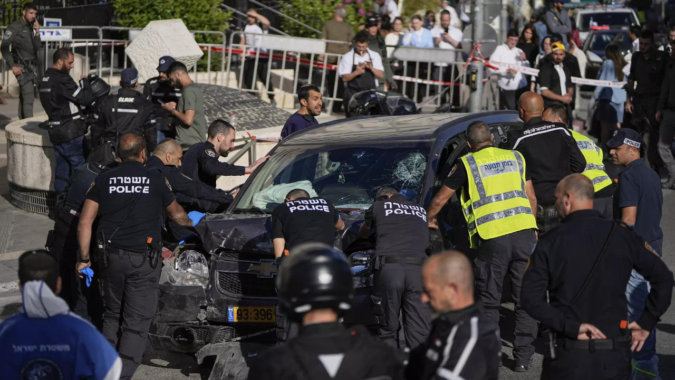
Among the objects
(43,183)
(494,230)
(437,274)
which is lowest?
(43,183)

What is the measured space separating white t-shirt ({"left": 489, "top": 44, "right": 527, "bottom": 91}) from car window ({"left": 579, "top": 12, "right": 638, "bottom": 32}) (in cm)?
1040

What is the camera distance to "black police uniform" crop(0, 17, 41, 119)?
13789 mm

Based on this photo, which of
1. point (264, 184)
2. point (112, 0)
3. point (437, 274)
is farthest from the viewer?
point (112, 0)

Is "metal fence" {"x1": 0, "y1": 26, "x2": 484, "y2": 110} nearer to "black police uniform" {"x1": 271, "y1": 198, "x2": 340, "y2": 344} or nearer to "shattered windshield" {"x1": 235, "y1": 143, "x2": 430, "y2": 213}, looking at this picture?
"shattered windshield" {"x1": 235, "y1": 143, "x2": 430, "y2": 213}

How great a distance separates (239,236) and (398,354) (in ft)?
10.7

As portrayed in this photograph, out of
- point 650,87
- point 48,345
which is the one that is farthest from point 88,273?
point 650,87

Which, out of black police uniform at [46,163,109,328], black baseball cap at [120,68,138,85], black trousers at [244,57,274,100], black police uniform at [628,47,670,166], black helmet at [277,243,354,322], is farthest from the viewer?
black trousers at [244,57,274,100]

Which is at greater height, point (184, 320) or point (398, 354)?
point (398, 354)

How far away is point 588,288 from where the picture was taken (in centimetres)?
438

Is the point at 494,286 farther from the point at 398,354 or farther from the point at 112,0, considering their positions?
the point at 112,0

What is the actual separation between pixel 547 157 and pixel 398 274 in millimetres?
2136

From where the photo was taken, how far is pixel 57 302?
3.69 m

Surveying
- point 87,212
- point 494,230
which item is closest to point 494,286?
point 494,230

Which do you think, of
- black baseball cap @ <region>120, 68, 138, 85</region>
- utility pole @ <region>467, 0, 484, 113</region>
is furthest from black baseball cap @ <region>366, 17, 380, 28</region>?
black baseball cap @ <region>120, 68, 138, 85</region>
